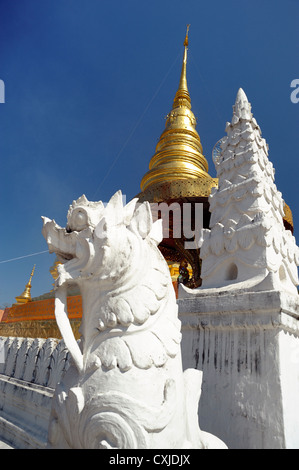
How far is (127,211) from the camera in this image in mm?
1805

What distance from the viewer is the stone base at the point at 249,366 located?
222 centimetres

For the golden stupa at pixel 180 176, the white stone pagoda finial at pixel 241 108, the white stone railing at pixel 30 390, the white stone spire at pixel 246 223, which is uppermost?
the golden stupa at pixel 180 176

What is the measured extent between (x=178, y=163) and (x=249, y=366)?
9773mm

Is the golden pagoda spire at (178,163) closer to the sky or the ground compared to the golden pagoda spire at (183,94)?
closer to the ground

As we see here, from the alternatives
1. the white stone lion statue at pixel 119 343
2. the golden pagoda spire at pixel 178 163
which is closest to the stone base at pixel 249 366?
the white stone lion statue at pixel 119 343

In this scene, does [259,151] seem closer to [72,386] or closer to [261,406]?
[261,406]

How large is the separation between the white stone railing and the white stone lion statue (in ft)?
6.42

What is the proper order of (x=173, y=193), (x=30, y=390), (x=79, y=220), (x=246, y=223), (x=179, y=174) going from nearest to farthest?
1. (x=79, y=220)
2. (x=246, y=223)
3. (x=30, y=390)
4. (x=173, y=193)
5. (x=179, y=174)

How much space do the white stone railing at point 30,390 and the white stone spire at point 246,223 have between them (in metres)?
2.00

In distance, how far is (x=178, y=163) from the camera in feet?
37.6

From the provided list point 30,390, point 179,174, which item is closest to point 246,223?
point 30,390

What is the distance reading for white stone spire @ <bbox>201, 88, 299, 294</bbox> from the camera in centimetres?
293

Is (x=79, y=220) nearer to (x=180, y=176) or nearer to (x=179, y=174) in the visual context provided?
(x=180, y=176)

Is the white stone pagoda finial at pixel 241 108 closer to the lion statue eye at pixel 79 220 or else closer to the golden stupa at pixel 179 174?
the lion statue eye at pixel 79 220
